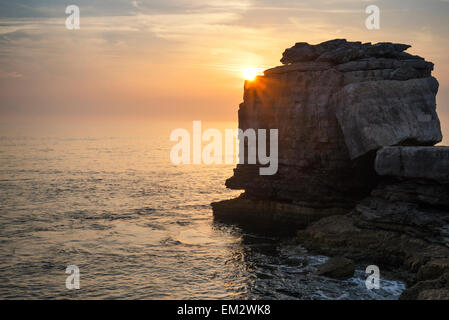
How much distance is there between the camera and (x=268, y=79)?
51000 mm

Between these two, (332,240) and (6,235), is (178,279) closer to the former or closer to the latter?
(332,240)

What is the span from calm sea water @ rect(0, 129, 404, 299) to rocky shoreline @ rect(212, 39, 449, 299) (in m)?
3.16

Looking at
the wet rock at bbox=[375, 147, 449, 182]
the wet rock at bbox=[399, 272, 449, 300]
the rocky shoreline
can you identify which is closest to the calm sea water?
the wet rock at bbox=[399, 272, 449, 300]

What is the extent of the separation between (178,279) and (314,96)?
2409 cm

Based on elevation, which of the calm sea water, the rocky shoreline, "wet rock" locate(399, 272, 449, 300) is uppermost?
the rocky shoreline

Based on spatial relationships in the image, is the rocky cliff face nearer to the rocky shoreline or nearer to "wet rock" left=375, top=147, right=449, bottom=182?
the rocky shoreline

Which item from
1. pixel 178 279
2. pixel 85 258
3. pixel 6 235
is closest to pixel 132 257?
pixel 85 258

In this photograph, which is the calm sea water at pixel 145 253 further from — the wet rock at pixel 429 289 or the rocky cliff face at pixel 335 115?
the rocky cliff face at pixel 335 115

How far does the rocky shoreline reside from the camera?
33.4m

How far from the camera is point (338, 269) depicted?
31062mm

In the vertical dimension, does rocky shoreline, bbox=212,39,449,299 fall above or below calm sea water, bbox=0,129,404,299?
above

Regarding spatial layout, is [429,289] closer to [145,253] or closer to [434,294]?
[434,294]

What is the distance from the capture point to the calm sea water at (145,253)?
29.5 m

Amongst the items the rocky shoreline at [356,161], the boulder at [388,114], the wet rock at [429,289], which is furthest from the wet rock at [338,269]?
the boulder at [388,114]
